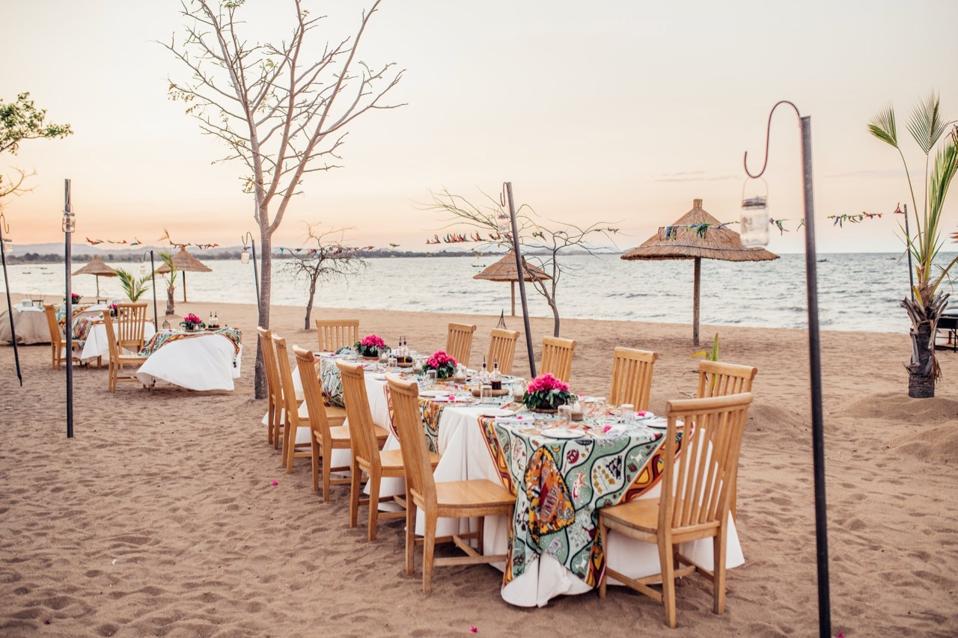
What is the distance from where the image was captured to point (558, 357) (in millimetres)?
5734

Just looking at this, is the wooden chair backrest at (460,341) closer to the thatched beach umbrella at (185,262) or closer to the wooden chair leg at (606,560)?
the wooden chair leg at (606,560)

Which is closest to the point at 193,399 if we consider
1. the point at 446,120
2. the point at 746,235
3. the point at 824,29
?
the point at 746,235

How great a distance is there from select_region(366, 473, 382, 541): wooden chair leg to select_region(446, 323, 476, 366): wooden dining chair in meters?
3.05

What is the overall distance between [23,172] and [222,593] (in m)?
10.9

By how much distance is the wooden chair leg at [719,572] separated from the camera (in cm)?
325

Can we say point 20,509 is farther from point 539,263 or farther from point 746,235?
point 539,263

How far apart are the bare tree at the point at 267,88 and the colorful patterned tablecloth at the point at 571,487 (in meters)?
5.79

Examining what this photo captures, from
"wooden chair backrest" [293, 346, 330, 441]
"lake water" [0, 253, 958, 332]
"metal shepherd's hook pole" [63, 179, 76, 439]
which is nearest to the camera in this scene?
"wooden chair backrest" [293, 346, 330, 441]

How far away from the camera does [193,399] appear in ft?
29.3

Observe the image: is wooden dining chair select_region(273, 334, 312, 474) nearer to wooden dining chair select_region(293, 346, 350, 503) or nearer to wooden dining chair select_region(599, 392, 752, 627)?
wooden dining chair select_region(293, 346, 350, 503)

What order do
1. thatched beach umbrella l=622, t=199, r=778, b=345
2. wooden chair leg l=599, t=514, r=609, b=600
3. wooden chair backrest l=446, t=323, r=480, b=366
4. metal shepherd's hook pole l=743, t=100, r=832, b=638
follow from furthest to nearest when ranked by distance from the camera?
thatched beach umbrella l=622, t=199, r=778, b=345 < wooden chair backrest l=446, t=323, r=480, b=366 < wooden chair leg l=599, t=514, r=609, b=600 < metal shepherd's hook pole l=743, t=100, r=832, b=638

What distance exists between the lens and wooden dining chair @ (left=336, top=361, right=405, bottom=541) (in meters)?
4.03

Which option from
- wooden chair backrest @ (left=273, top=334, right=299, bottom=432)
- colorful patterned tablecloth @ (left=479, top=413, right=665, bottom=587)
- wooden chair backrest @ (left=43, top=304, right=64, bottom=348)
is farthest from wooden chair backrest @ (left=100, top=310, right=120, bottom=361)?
colorful patterned tablecloth @ (left=479, top=413, right=665, bottom=587)

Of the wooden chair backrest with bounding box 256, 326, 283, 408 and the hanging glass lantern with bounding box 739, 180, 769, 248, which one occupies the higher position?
the hanging glass lantern with bounding box 739, 180, 769, 248
